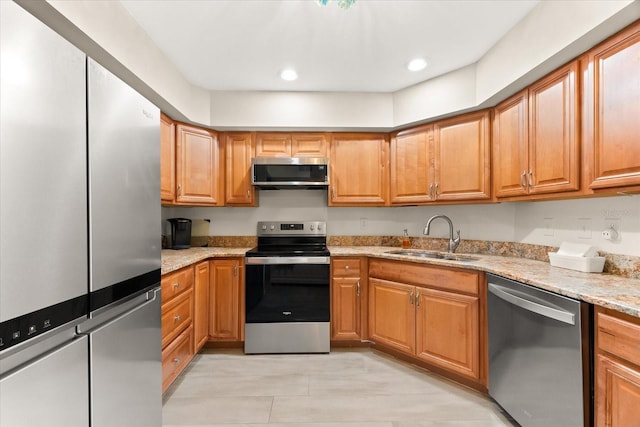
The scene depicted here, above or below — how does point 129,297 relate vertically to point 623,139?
below

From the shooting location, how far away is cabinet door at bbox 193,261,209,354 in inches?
101

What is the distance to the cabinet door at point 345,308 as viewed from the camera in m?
2.87

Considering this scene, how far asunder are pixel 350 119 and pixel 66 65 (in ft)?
8.04

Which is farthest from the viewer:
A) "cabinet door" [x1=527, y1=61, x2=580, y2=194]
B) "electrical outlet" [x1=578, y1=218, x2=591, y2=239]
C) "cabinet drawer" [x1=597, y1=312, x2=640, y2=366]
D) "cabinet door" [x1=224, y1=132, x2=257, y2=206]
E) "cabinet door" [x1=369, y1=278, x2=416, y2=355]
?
"cabinet door" [x1=224, y1=132, x2=257, y2=206]

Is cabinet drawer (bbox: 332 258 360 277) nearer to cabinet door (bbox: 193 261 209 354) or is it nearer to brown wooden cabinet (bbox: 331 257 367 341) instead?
brown wooden cabinet (bbox: 331 257 367 341)

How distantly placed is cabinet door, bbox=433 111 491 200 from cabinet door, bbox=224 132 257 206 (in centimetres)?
178

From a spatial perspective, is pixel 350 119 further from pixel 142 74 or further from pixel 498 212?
pixel 142 74

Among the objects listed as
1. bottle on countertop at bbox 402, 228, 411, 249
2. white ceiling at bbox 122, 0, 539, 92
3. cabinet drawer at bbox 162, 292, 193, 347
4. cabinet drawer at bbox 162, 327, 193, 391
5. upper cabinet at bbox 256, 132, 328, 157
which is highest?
white ceiling at bbox 122, 0, 539, 92

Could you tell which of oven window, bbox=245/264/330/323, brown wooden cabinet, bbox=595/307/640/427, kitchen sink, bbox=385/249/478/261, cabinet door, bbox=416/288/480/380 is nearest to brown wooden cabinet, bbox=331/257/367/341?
oven window, bbox=245/264/330/323

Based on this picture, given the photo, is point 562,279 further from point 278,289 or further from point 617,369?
point 278,289

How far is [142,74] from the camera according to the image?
6.63 ft

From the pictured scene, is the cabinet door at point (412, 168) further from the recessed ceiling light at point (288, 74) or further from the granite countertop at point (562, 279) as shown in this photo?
the recessed ceiling light at point (288, 74)

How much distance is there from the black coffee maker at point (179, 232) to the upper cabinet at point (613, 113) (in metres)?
3.11

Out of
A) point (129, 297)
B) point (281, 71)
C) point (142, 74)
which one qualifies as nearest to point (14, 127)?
point (129, 297)
